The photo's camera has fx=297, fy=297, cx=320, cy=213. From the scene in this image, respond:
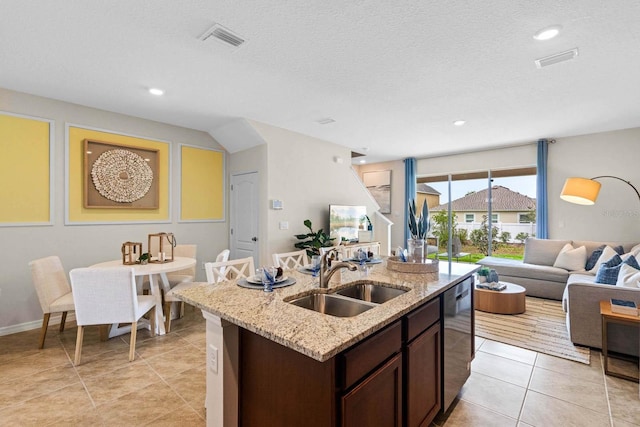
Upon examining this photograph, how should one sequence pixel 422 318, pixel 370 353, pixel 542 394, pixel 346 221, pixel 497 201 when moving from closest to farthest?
pixel 370 353 < pixel 422 318 < pixel 542 394 < pixel 346 221 < pixel 497 201

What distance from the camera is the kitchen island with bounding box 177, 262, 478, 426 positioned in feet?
3.64

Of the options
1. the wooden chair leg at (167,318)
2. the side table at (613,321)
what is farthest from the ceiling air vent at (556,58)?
the wooden chair leg at (167,318)

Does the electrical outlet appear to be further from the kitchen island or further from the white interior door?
the white interior door

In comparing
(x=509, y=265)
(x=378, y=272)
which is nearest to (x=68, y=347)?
(x=378, y=272)

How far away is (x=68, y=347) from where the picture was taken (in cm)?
300

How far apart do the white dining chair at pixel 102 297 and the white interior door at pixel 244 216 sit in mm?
2210

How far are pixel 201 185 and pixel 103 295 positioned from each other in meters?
2.62

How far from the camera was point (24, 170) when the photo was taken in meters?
3.44

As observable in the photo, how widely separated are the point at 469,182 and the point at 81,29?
6968mm

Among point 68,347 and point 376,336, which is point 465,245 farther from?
point 68,347

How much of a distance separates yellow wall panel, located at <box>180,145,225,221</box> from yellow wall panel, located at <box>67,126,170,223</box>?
0.90 ft

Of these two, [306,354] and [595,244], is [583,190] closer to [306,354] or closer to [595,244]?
[595,244]

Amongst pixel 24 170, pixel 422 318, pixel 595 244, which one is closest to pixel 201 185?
pixel 24 170

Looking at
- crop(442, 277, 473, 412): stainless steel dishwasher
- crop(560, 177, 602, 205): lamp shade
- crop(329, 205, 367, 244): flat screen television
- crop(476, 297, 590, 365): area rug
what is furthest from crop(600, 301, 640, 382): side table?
crop(329, 205, 367, 244): flat screen television
